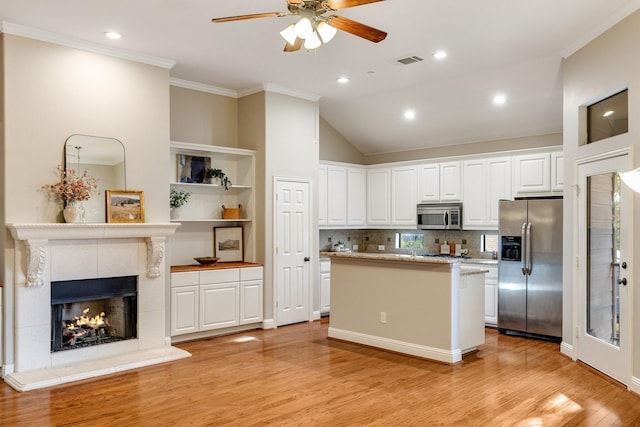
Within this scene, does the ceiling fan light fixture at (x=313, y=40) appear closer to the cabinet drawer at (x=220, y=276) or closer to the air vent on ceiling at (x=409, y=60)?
the air vent on ceiling at (x=409, y=60)

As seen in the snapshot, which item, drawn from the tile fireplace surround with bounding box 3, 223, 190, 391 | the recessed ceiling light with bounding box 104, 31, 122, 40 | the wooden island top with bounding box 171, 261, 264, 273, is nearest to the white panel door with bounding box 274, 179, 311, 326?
the wooden island top with bounding box 171, 261, 264, 273

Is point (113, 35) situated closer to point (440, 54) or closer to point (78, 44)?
point (78, 44)

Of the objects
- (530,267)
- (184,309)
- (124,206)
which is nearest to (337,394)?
(184,309)

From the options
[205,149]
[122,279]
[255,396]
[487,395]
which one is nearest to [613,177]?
[487,395]

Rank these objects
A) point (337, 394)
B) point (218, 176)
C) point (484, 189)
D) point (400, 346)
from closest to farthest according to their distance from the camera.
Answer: point (337, 394) → point (400, 346) → point (218, 176) → point (484, 189)

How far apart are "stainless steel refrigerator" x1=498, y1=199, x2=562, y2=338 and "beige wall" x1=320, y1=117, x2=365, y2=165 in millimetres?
3081

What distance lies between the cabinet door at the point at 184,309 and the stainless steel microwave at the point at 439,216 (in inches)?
143

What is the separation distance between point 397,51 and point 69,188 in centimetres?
358

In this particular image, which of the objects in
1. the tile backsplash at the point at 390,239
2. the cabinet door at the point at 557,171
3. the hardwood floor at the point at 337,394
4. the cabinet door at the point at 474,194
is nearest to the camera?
the hardwood floor at the point at 337,394

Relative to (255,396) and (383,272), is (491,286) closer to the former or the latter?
(383,272)

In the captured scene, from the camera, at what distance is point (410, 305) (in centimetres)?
539

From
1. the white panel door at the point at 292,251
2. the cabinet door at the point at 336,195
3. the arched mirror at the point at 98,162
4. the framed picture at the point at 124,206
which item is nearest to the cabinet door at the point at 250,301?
the white panel door at the point at 292,251

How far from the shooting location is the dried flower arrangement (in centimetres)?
486

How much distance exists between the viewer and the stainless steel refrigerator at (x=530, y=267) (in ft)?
19.5
